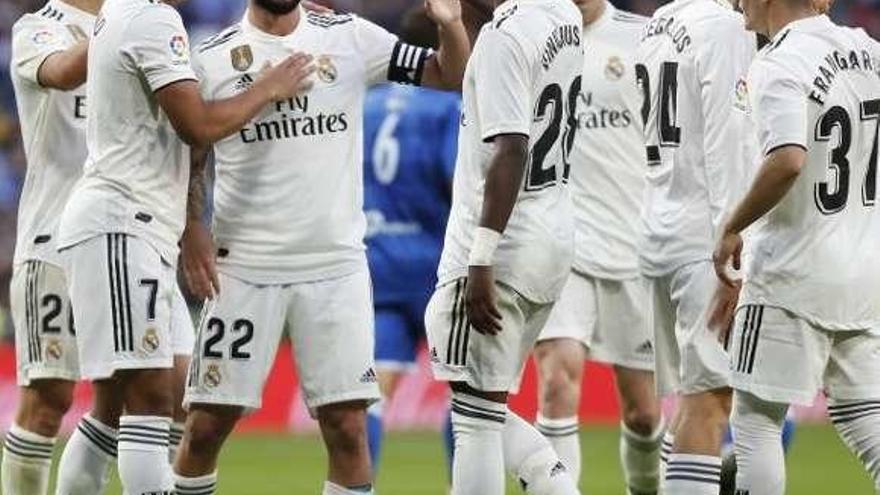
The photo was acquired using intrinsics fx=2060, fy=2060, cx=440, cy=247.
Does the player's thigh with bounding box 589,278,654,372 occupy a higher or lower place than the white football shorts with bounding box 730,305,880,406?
lower

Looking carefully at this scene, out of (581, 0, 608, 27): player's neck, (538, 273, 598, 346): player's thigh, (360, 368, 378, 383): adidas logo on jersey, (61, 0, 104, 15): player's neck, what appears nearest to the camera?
(360, 368, 378, 383): adidas logo on jersey

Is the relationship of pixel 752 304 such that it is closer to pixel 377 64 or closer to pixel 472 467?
pixel 472 467

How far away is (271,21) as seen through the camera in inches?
318

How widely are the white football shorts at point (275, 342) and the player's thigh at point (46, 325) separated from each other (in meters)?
0.95

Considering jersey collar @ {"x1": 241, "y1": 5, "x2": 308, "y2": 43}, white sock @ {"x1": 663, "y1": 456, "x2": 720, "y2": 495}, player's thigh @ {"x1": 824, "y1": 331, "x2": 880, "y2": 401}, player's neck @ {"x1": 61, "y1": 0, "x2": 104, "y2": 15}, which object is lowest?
white sock @ {"x1": 663, "y1": 456, "x2": 720, "y2": 495}

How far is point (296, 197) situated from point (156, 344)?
2.65ft

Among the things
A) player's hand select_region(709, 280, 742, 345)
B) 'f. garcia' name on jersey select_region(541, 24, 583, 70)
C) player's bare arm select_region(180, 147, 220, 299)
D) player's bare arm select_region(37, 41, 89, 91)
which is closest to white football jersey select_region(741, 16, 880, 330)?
player's hand select_region(709, 280, 742, 345)

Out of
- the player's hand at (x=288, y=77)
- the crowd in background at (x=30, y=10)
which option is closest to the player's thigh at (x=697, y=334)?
the player's hand at (x=288, y=77)

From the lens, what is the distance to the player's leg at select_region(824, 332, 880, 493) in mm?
7254

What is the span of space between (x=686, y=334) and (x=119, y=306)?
7.48ft

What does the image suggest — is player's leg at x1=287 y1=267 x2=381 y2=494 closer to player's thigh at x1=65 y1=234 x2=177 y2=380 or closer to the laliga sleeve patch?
player's thigh at x1=65 y1=234 x2=177 y2=380

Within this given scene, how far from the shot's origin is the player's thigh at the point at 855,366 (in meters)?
7.29

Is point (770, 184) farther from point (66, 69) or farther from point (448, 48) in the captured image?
point (66, 69)

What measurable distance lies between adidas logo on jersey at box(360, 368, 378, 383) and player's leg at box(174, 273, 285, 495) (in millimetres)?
374
